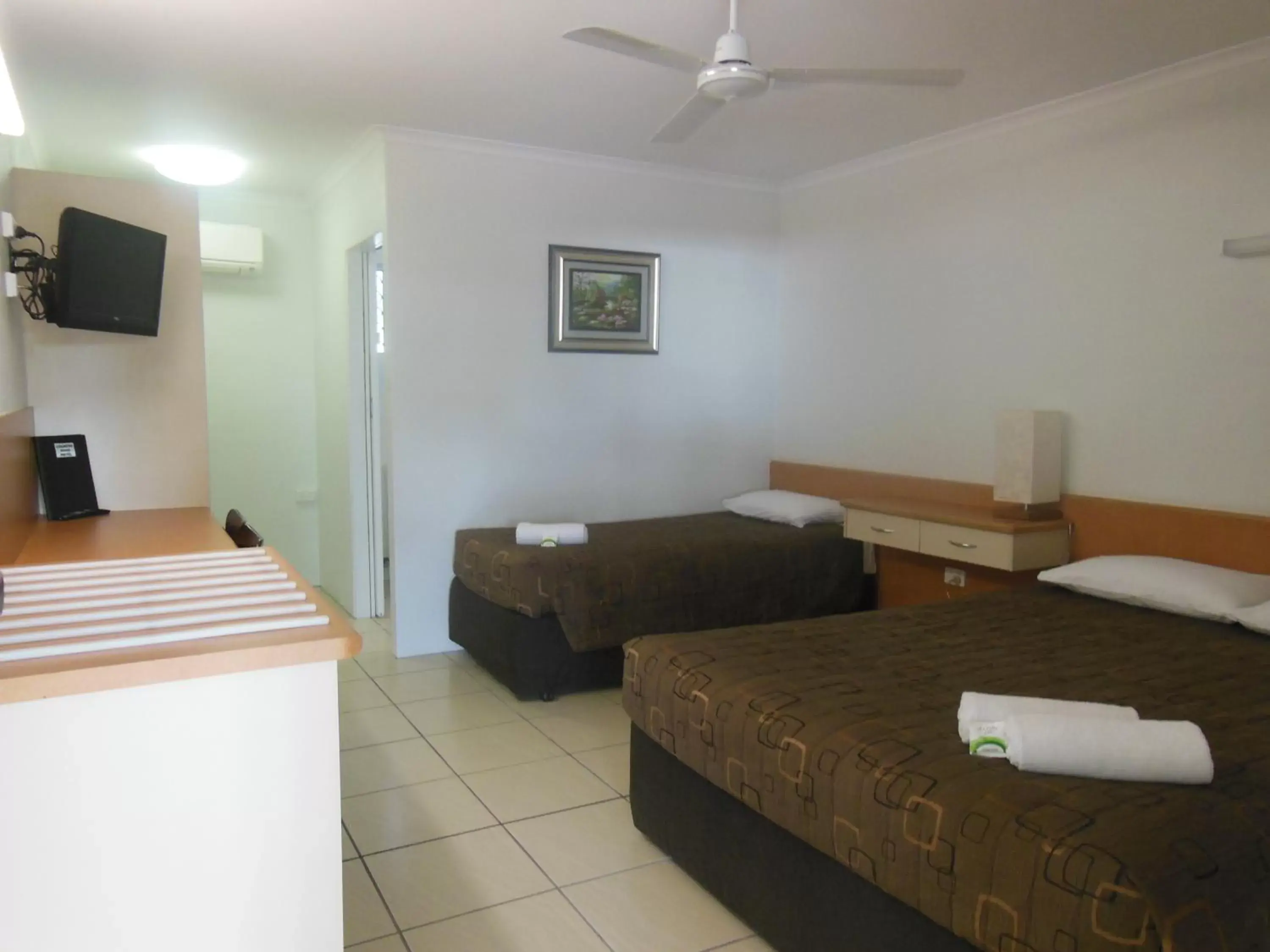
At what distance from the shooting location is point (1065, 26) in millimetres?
2777

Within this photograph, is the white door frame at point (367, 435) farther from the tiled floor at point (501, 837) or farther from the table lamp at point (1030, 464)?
the table lamp at point (1030, 464)

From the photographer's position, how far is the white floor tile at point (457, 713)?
3391 millimetres

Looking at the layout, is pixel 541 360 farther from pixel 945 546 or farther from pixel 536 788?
pixel 536 788

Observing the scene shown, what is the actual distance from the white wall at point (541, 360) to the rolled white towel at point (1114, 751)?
3098mm

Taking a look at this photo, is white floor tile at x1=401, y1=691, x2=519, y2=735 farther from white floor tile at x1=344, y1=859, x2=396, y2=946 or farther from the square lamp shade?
the square lamp shade

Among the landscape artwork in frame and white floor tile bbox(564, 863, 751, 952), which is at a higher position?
the landscape artwork in frame

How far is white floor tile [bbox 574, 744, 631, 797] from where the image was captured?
291 cm

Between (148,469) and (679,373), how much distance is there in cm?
264

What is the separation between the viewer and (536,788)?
2.87m

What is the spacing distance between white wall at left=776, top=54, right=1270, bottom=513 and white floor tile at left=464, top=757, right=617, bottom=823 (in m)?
2.25

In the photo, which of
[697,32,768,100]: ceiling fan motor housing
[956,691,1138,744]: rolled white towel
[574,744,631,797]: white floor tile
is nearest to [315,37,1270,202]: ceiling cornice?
[697,32,768,100]: ceiling fan motor housing

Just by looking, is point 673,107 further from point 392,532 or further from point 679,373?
point 392,532

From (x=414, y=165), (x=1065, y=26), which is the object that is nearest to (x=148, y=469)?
(x=414, y=165)

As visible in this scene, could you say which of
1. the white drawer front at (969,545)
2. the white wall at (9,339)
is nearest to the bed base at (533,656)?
the white drawer front at (969,545)
